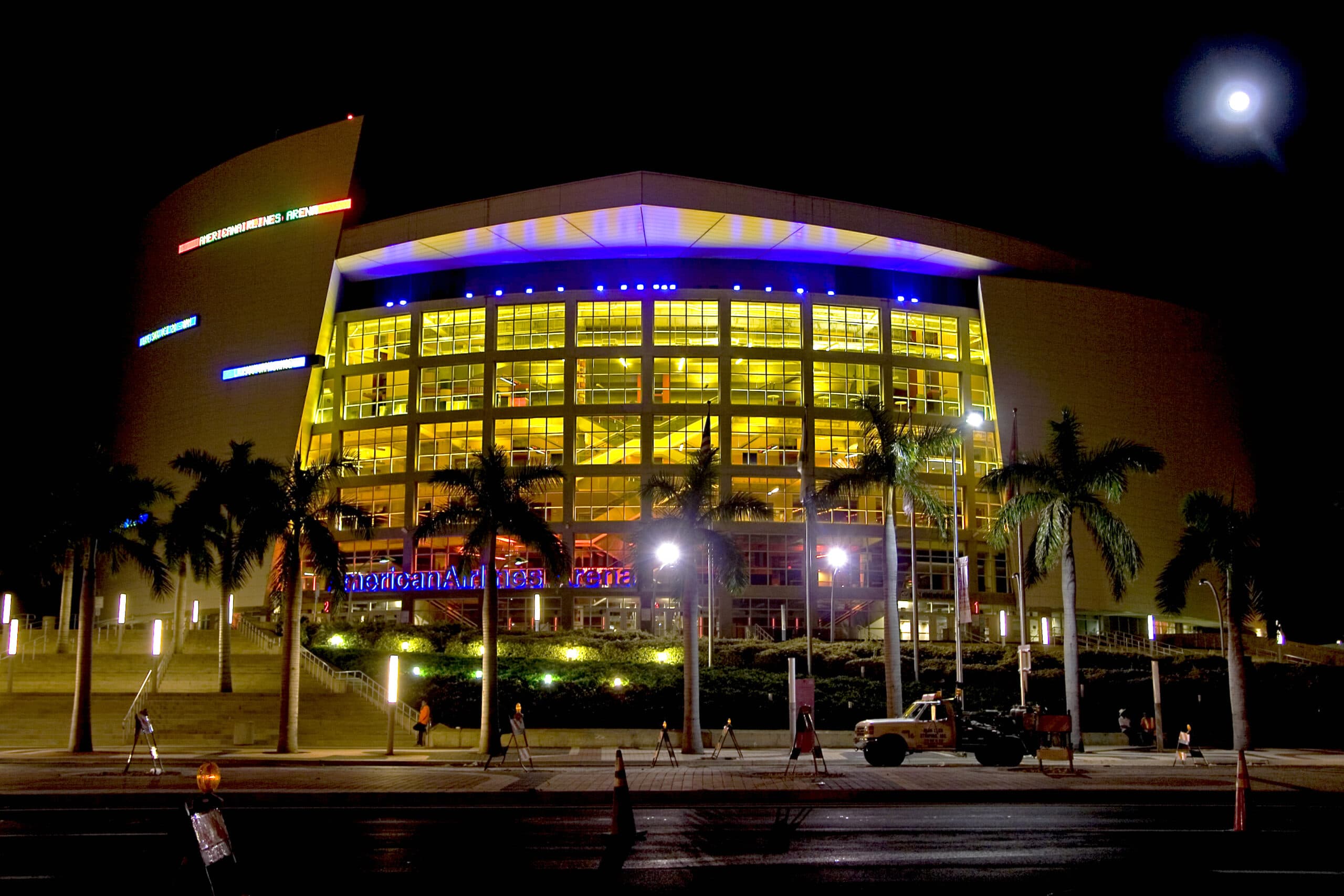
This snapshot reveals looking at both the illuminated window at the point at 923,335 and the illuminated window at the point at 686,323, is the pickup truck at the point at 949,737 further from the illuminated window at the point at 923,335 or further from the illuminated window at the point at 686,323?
the illuminated window at the point at 923,335

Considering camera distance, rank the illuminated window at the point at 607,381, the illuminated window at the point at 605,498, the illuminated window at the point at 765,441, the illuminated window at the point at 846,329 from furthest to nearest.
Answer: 1. the illuminated window at the point at 846,329
2. the illuminated window at the point at 607,381
3. the illuminated window at the point at 765,441
4. the illuminated window at the point at 605,498

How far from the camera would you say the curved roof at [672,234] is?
72625 mm

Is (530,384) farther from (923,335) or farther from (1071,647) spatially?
(1071,647)

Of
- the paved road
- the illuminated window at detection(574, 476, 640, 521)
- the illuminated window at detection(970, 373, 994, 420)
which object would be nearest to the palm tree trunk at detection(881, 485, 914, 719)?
the paved road

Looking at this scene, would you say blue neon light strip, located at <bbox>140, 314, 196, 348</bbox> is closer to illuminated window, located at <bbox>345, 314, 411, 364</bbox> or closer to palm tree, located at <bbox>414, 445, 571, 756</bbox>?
illuminated window, located at <bbox>345, 314, 411, 364</bbox>

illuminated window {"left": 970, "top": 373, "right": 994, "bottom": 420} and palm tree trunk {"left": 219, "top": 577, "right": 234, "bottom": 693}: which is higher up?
illuminated window {"left": 970, "top": 373, "right": 994, "bottom": 420}

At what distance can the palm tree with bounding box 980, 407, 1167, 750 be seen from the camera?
121 ft

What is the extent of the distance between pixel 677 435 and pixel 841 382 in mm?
11608

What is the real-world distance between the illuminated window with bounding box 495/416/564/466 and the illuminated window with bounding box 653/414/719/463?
616 centimetres

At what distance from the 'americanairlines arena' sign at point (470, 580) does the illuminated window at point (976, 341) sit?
96.0 feet

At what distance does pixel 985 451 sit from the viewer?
3073 inches

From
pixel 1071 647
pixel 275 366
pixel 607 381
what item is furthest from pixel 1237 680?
pixel 275 366

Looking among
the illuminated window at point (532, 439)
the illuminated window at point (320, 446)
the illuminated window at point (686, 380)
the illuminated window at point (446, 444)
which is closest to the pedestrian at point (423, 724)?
the illuminated window at point (532, 439)

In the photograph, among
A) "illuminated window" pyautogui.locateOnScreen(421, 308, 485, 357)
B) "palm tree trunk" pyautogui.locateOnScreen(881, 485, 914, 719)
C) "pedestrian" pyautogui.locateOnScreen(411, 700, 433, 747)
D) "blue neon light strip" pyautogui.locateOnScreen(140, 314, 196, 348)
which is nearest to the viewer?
"pedestrian" pyautogui.locateOnScreen(411, 700, 433, 747)
